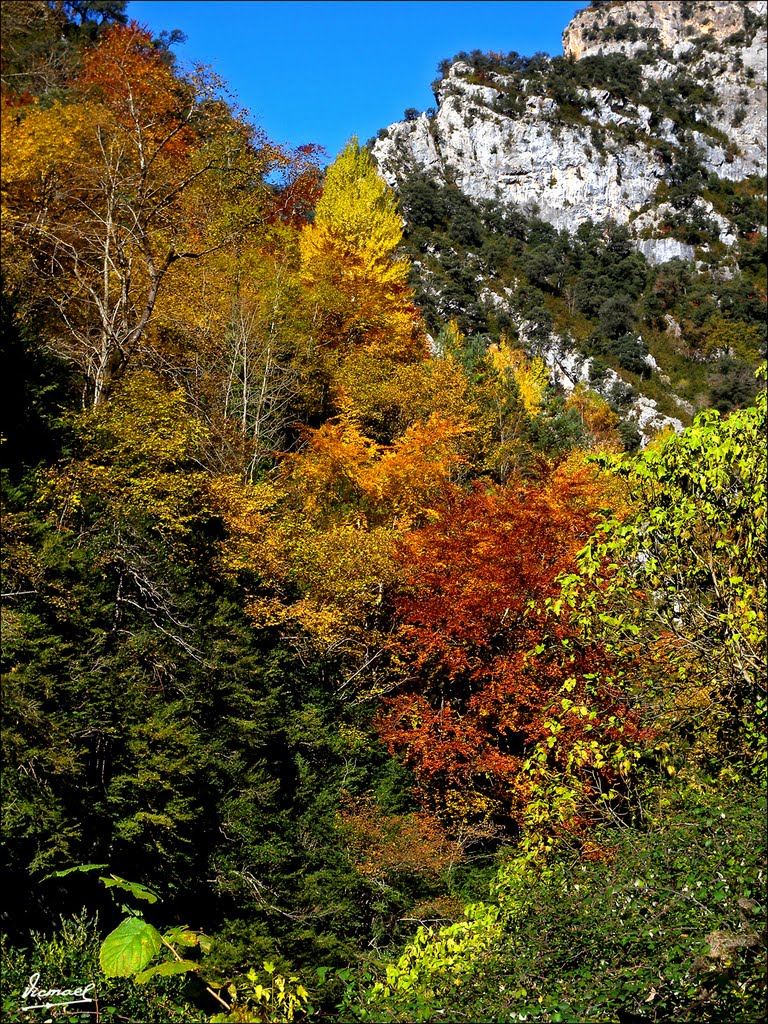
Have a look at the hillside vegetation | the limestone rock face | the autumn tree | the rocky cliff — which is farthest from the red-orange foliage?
the limestone rock face

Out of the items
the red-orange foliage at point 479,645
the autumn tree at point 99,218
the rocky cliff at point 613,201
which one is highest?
the rocky cliff at point 613,201

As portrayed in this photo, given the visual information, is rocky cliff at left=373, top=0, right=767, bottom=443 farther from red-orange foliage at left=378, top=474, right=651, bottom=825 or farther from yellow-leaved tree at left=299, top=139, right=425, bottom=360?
red-orange foliage at left=378, top=474, right=651, bottom=825

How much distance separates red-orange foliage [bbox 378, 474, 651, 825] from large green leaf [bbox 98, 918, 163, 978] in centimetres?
1026

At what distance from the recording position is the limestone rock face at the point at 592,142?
9500 cm

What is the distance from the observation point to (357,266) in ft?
78.6

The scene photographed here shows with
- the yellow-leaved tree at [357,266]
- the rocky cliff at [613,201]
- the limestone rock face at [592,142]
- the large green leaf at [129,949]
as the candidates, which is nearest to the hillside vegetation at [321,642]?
the large green leaf at [129,949]

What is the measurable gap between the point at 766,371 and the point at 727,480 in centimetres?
90

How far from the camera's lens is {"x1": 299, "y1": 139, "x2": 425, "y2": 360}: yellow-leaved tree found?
2278cm

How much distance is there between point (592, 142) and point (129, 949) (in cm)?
11548

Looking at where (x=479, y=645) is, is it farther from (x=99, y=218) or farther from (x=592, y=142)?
(x=592, y=142)

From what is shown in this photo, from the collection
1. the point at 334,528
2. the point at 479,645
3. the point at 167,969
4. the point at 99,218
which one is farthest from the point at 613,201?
the point at 167,969

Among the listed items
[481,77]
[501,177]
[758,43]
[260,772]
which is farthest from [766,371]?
[758,43]

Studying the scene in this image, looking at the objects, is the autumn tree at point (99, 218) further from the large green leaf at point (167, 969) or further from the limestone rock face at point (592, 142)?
the limestone rock face at point (592, 142)

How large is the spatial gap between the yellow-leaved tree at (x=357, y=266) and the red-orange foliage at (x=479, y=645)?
9.79 m
